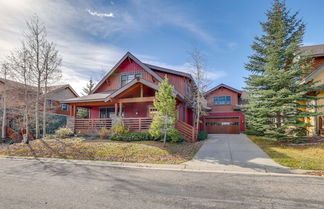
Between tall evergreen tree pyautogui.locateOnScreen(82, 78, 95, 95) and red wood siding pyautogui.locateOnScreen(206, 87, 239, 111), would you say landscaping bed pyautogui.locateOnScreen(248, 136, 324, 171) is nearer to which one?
red wood siding pyautogui.locateOnScreen(206, 87, 239, 111)

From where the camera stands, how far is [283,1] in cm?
1192

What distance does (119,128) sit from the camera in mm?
12867

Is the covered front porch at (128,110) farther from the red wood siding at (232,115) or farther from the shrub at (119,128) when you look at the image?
the red wood siding at (232,115)

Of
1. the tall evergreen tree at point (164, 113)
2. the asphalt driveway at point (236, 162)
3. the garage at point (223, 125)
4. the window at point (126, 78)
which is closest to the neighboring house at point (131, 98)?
the window at point (126, 78)

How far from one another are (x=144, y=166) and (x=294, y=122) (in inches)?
384

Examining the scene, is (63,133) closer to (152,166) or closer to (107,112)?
(107,112)

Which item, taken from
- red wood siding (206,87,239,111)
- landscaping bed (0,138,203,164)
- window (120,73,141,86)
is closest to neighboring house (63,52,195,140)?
window (120,73,141,86)

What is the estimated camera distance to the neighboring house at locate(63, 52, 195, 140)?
13297mm

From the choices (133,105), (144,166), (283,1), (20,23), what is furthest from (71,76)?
(283,1)

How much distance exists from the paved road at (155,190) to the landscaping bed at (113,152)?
74.9 inches

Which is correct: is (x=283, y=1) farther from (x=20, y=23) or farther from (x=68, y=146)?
(x=20, y=23)

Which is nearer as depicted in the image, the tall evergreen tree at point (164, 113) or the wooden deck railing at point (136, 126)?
the tall evergreen tree at point (164, 113)

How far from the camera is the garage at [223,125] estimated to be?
2180cm

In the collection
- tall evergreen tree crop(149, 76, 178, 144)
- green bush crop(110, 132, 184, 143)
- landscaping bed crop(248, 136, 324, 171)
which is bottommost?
landscaping bed crop(248, 136, 324, 171)
